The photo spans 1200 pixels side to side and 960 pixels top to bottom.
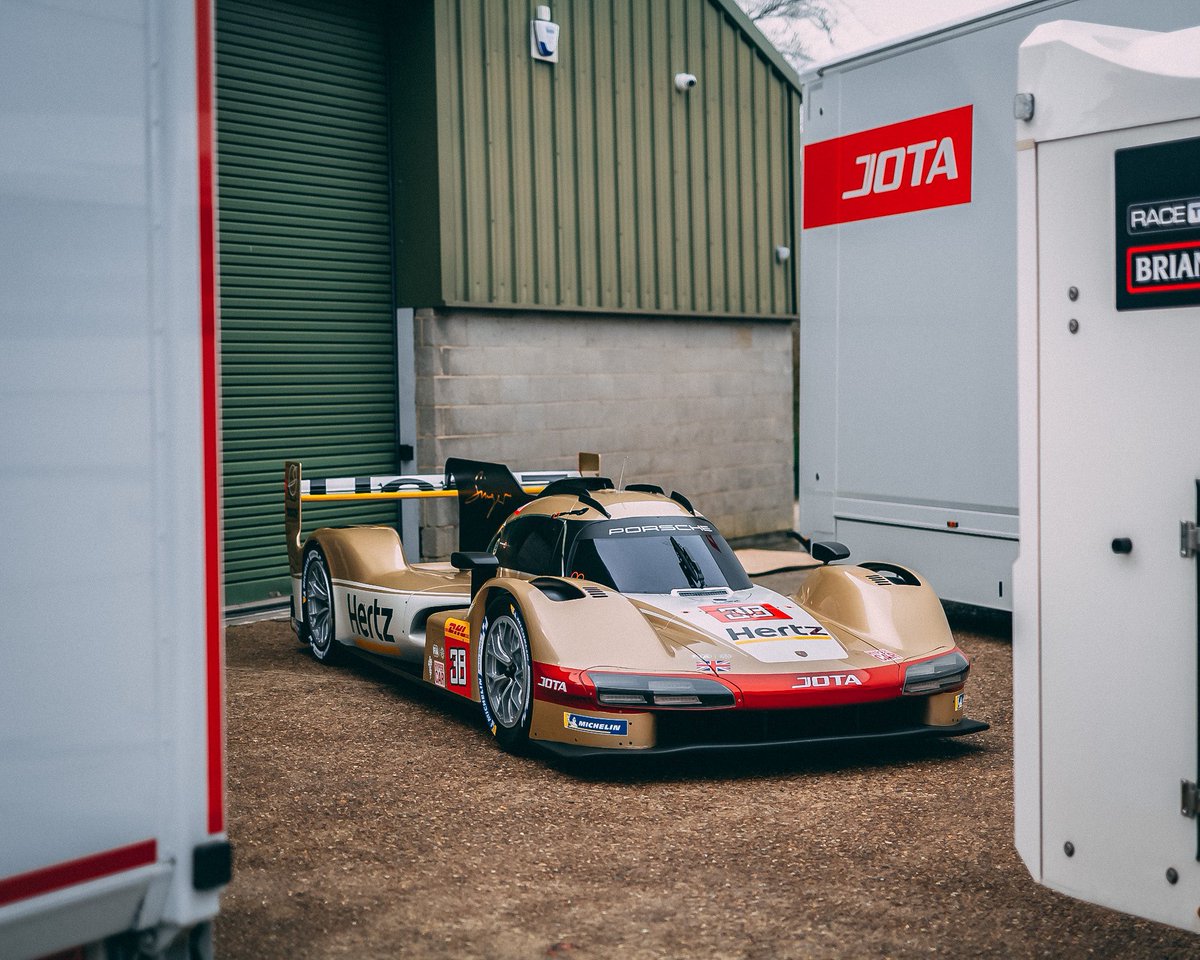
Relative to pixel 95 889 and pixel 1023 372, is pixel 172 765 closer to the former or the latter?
pixel 95 889

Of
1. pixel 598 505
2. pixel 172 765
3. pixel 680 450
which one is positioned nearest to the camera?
pixel 172 765

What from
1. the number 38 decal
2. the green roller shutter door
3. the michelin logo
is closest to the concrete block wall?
the green roller shutter door

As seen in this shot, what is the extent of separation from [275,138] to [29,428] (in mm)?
9584

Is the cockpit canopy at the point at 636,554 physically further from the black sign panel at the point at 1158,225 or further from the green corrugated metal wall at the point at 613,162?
the green corrugated metal wall at the point at 613,162

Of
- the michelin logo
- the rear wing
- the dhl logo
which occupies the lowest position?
the michelin logo

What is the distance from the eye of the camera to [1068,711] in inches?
134

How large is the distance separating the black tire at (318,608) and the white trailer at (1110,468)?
19.2 ft

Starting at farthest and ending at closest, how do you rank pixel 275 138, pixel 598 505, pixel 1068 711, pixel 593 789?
pixel 275 138
pixel 598 505
pixel 593 789
pixel 1068 711

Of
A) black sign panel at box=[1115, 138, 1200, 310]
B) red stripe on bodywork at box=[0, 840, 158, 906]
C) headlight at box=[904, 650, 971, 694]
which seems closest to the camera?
red stripe on bodywork at box=[0, 840, 158, 906]

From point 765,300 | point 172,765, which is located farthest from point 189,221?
point 765,300

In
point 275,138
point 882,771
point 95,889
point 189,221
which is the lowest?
point 882,771

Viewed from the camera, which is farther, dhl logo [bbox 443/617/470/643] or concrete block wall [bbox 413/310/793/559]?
concrete block wall [bbox 413/310/793/559]

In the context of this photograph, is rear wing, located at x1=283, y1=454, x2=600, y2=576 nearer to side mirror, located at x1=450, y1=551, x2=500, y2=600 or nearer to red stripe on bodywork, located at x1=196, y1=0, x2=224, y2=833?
side mirror, located at x1=450, y1=551, x2=500, y2=600

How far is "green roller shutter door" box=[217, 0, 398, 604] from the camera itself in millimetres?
11320
